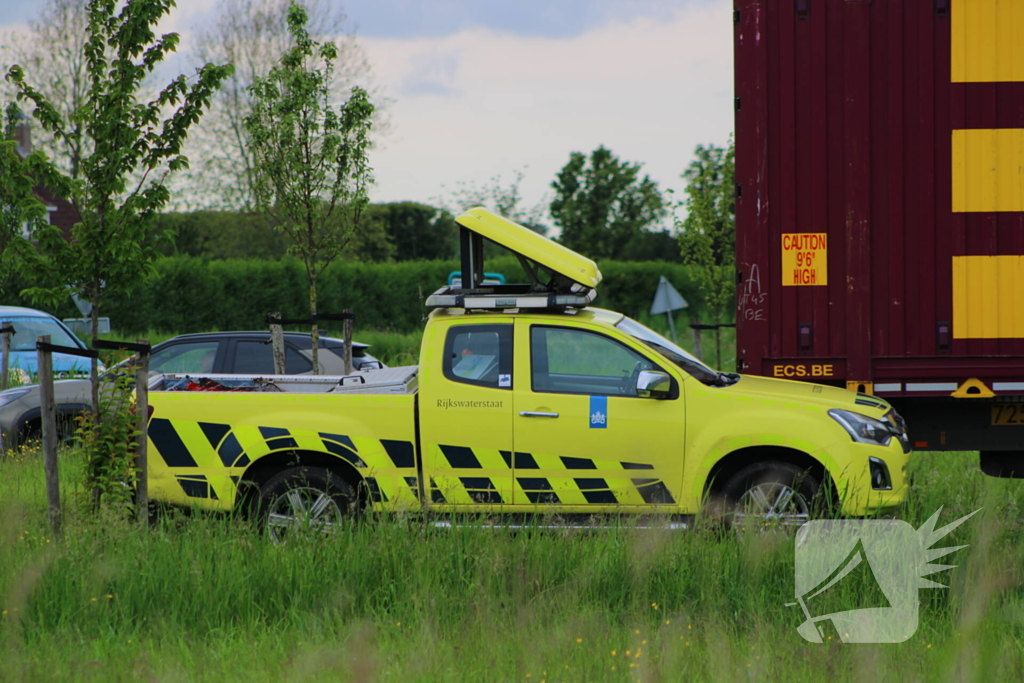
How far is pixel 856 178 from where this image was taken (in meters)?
7.72

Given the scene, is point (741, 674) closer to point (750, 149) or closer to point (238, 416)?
point (238, 416)

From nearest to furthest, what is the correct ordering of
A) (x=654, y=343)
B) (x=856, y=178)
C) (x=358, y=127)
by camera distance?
(x=654, y=343) → (x=856, y=178) → (x=358, y=127)

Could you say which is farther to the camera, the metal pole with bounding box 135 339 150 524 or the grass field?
the metal pole with bounding box 135 339 150 524

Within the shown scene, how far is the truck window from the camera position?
683 centimetres

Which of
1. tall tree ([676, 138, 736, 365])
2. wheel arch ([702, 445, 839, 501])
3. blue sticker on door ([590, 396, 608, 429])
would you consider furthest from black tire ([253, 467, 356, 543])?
tall tree ([676, 138, 736, 365])

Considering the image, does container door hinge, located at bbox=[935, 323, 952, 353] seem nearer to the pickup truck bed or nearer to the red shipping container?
the red shipping container

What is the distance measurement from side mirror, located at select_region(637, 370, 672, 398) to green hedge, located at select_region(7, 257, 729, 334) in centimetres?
1952

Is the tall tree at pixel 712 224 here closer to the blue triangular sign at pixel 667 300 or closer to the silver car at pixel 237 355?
the blue triangular sign at pixel 667 300

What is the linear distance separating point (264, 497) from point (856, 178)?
15.6 ft

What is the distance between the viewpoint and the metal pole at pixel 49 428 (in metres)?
6.32

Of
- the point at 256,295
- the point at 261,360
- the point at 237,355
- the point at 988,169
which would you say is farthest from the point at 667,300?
the point at 988,169

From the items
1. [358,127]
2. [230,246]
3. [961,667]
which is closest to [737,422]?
[961,667]

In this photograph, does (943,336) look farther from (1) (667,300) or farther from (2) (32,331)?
(1) (667,300)

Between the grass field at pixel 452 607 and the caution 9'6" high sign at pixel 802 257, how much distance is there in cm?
217
